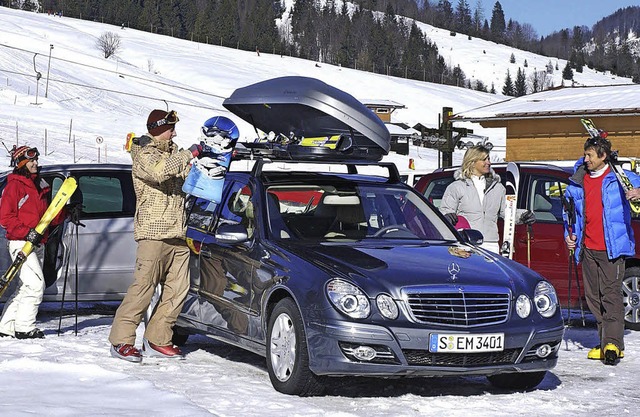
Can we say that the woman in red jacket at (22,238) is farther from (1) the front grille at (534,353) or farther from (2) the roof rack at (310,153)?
(1) the front grille at (534,353)

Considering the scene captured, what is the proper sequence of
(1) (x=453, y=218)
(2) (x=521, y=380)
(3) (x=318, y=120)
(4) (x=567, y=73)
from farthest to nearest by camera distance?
1. (4) (x=567, y=73)
2. (1) (x=453, y=218)
3. (3) (x=318, y=120)
4. (2) (x=521, y=380)

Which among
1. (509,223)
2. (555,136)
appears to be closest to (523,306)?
(509,223)

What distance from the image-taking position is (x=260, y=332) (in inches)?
299

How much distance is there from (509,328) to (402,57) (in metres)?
176

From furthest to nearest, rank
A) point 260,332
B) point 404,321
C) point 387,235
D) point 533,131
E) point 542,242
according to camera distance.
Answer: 1. point 533,131
2. point 542,242
3. point 387,235
4. point 260,332
5. point 404,321

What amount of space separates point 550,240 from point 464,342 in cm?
474

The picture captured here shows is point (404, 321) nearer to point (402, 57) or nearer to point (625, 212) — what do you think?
point (625, 212)

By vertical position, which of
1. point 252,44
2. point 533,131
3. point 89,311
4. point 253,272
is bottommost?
point 89,311

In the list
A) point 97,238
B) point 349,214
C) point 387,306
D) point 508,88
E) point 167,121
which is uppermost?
point 508,88

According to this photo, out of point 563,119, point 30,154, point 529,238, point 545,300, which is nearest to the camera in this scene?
point 545,300

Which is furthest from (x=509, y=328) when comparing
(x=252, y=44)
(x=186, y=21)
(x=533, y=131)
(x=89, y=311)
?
(x=186, y=21)

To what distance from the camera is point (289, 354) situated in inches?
280

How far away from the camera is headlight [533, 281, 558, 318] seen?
7301mm

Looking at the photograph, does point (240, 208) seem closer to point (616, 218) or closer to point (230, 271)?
point (230, 271)
